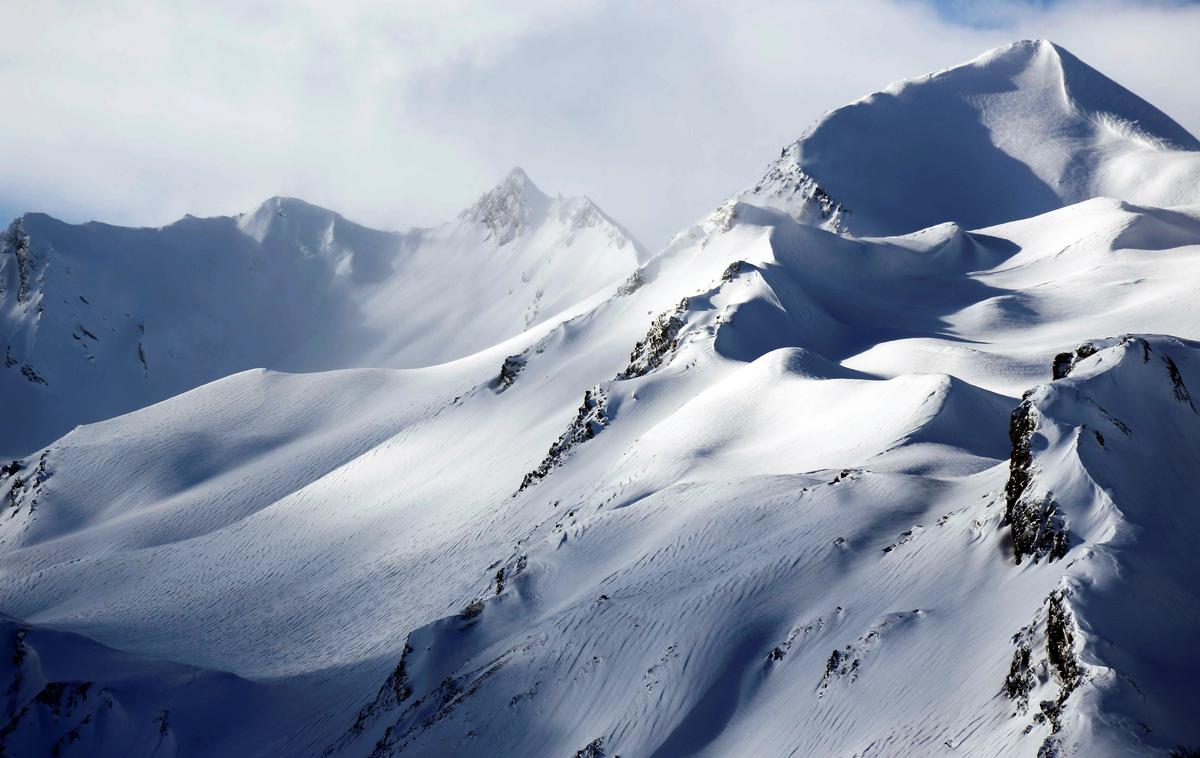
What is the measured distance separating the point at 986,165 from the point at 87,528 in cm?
8832

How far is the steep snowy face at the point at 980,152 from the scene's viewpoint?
9981cm

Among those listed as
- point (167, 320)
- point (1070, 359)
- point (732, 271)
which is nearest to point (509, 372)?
point (732, 271)

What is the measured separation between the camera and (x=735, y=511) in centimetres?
3397

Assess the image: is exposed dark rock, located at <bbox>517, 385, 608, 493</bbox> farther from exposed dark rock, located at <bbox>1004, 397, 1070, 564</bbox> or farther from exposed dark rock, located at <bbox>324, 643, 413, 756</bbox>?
exposed dark rock, located at <bbox>1004, 397, 1070, 564</bbox>

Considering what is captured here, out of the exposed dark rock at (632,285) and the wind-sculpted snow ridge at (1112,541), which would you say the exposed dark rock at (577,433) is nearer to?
the exposed dark rock at (632,285)

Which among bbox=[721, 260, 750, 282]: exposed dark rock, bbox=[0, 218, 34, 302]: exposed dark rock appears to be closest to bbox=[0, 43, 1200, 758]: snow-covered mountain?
bbox=[721, 260, 750, 282]: exposed dark rock

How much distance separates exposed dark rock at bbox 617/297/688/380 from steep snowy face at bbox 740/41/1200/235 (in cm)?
3727

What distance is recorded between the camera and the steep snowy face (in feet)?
327

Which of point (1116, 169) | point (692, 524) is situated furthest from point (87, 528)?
point (1116, 169)

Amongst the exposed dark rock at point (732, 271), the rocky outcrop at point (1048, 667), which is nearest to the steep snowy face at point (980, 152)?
the exposed dark rock at point (732, 271)

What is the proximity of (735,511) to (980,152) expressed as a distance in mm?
86585

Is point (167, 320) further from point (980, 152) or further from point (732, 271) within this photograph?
point (732, 271)

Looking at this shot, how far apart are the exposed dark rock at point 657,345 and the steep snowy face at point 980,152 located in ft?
122

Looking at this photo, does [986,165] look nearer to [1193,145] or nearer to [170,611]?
[1193,145]
